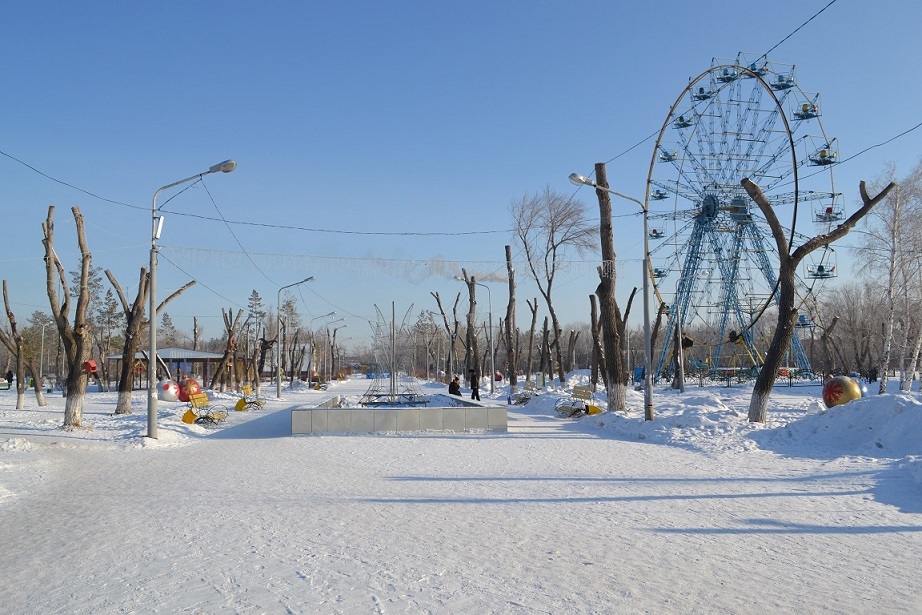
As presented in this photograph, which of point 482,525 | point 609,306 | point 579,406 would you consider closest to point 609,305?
point 609,306

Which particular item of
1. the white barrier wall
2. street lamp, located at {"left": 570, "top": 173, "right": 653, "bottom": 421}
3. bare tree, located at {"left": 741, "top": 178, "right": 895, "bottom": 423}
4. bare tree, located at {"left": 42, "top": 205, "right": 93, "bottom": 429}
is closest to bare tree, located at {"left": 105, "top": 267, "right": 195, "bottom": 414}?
bare tree, located at {"left": 42, "top": 205, "right": 93, "bottom": 429}

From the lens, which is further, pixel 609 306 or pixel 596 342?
pixel 596 342

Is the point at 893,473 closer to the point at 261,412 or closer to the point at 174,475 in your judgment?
the point at 174,475

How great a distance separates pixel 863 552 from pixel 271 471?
9.23 meters

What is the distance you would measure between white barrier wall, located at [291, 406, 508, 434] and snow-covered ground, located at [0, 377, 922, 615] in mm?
3116

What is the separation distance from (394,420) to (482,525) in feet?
39.3

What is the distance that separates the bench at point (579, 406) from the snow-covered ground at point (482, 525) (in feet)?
27.8

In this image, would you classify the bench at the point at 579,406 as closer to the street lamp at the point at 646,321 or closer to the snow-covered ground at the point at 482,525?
the street lamp at the point at 646,321

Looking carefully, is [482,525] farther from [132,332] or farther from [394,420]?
[132,332]

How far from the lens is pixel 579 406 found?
27.2m

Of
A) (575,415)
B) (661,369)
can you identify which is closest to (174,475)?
(575,415)

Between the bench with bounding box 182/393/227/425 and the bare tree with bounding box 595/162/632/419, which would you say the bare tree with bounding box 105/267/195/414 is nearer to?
the bench with bounding box 182/393/227/425

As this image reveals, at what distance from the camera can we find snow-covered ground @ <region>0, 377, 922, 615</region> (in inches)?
230

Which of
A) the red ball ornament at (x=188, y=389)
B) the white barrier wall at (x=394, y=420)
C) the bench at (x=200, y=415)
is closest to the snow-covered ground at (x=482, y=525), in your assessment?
the white barrier wall at (x=394, y=420)
